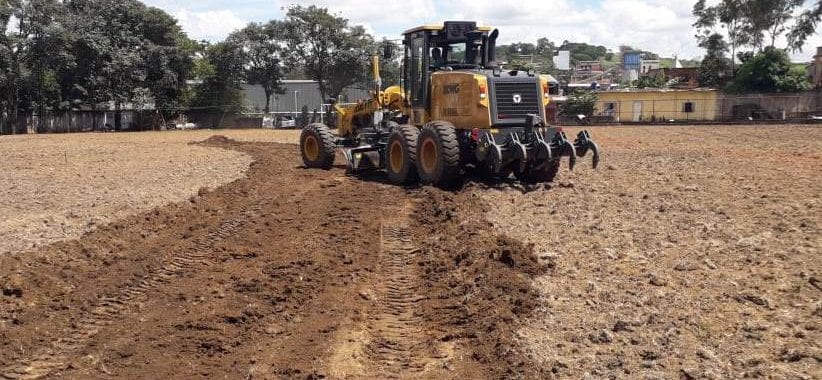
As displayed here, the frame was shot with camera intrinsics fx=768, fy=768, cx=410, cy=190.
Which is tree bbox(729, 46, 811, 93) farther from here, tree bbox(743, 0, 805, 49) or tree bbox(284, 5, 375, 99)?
tree bbox(284, 5, 375, 99)

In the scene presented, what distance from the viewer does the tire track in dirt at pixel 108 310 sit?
5988 mm

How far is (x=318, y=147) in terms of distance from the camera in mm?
18234

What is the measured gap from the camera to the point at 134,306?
24.6 ft

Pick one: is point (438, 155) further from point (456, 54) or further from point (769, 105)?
point (769, 105)

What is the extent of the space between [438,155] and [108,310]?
714 centimetres

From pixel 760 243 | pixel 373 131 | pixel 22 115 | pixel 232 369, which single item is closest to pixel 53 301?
pixel 232 369

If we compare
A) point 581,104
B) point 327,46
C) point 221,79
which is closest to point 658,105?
point 581,104

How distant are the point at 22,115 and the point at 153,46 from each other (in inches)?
419

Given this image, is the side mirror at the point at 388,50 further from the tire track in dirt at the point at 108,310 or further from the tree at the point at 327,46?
the tree at the point at 327,46

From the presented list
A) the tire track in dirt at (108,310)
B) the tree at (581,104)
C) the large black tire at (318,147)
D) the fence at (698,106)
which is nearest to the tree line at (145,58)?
the tree at (581,104)

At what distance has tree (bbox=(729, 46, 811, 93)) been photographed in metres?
56.7

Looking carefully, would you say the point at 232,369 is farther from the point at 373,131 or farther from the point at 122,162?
the point at 122,162

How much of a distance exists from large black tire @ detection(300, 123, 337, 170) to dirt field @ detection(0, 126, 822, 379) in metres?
4.58

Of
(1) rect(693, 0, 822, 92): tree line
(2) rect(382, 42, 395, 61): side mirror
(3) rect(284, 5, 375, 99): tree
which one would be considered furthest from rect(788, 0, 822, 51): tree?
(2) rect(382, 42, 395, 61): side mirror
